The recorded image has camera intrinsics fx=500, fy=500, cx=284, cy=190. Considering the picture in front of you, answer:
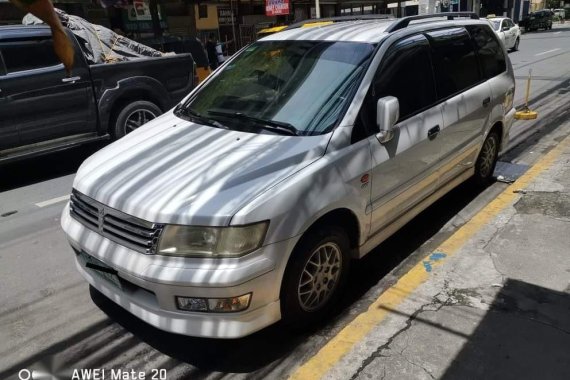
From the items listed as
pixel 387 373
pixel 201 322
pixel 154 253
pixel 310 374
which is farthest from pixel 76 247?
pixel 387 373

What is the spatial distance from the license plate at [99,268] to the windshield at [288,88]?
123 centimetres

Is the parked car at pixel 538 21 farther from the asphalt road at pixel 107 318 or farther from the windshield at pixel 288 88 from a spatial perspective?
the windshield at pixel 288 88

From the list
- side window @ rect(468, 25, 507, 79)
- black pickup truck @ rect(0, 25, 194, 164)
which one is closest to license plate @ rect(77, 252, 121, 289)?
black pickup truck @ rect(0, 25, 194, 164)

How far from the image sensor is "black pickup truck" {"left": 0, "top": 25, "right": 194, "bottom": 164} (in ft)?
19.7

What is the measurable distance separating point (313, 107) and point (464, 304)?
163 centimetres

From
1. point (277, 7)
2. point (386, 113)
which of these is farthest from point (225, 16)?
point (386, 113)

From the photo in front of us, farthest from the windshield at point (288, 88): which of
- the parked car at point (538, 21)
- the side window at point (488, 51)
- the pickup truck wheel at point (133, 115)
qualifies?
the parked car at point (538, 21)

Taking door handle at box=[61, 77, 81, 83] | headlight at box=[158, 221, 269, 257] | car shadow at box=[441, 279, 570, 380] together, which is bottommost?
car shadow at box=[441, 279, 570, 380]

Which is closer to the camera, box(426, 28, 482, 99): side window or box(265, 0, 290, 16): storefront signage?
box(426, 28, 482, 99): side window

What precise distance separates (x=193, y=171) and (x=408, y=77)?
1818mm

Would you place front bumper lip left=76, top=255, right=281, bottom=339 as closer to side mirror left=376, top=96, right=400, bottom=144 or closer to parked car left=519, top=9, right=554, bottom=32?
side mirror left=376, top=96, right=400, bottom=144

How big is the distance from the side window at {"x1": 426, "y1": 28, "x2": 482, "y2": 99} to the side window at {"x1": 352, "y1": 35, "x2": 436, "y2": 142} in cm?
14

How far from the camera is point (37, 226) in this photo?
4.89m

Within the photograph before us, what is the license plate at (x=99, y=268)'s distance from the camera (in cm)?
283
